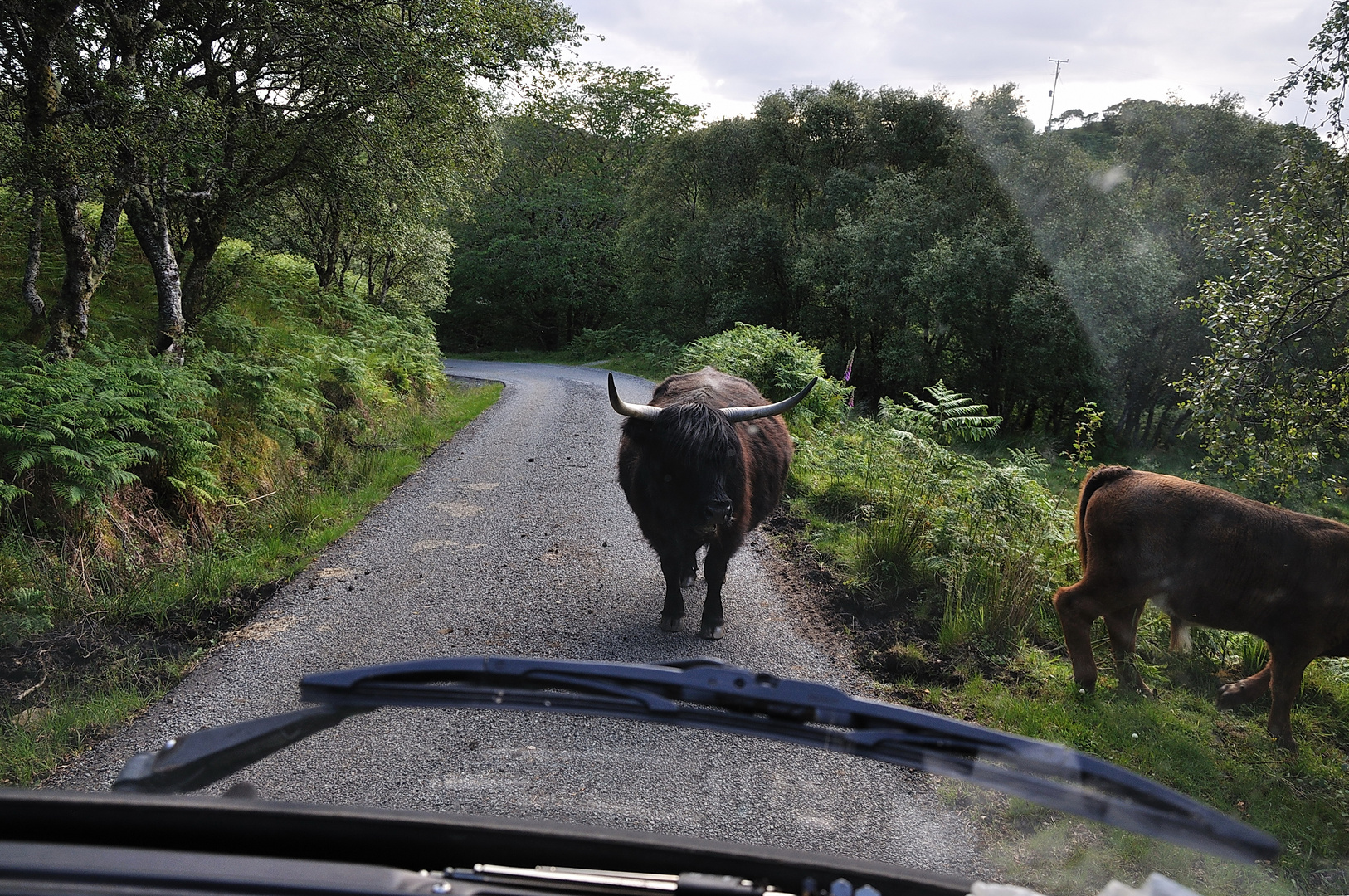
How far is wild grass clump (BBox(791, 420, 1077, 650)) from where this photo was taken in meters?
5.30

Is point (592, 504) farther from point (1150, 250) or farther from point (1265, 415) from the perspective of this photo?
point (1150, 250)

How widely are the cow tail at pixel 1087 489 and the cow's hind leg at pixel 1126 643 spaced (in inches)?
13.0

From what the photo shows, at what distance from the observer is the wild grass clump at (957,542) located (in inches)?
209

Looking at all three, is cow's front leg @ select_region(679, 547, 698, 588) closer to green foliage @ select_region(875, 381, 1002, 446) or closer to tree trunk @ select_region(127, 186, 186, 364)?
green foliage @ select_region(875, 381, 1002, 446)

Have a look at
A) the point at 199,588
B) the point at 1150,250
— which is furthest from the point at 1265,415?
the point at 1150,250

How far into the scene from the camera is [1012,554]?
5.69 m

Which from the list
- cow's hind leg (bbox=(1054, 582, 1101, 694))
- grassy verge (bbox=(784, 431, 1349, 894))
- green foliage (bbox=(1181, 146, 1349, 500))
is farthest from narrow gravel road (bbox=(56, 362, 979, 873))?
green foliage (bbox=(1181, 146, 1349, 500))

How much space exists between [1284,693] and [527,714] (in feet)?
14.0

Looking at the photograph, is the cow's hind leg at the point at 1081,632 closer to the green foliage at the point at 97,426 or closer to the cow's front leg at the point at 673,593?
the cow's front leg at the point at 673,593

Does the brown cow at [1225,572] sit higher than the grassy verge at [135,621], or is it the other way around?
the brown cow at [1225,572]

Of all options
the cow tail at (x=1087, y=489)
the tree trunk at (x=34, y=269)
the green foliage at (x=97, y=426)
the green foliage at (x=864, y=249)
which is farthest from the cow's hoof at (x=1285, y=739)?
the green foliage at (x=864, y=249)

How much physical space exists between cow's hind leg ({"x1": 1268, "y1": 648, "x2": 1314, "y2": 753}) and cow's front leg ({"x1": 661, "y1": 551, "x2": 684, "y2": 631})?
351cm

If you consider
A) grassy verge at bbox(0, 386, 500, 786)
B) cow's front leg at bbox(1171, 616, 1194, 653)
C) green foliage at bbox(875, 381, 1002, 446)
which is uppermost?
green foliage at bbox(875, 381, 1002, 446)

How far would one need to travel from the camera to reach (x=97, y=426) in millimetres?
5707
